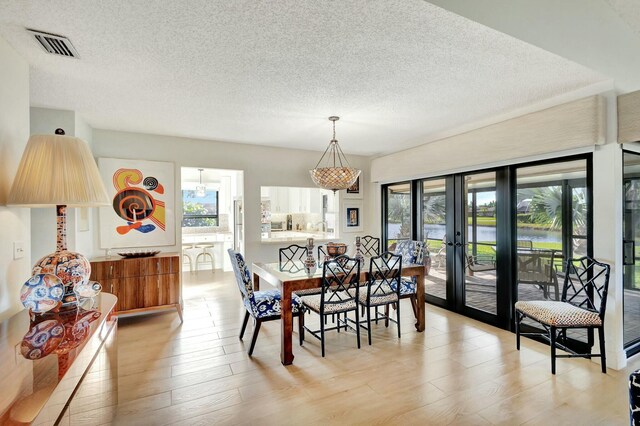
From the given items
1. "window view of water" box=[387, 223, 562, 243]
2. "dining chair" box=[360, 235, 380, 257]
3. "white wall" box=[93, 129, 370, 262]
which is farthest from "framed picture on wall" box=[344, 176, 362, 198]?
"window view of water" box=[387, 223, 562, 243]

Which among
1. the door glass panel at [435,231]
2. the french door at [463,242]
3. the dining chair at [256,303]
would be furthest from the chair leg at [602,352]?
the dining chair at [256,303]

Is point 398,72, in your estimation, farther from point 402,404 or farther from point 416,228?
point 416,228

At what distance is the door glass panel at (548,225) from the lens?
307cm

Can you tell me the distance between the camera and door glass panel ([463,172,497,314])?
12.7 ft

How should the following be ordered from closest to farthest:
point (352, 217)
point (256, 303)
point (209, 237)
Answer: point (256, 303) < point (352, 217) < point (209, 237)

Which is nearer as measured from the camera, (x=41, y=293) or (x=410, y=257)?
(x=41, y=293)

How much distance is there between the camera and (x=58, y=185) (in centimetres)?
177

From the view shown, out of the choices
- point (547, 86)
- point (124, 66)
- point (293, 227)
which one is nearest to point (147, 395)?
point (124, 66)

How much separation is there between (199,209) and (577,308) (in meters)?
7.57

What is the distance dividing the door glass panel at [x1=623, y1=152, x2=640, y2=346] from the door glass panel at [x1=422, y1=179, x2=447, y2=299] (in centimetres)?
188

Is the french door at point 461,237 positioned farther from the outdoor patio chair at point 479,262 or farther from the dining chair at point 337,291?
the dining chair at point 337,291

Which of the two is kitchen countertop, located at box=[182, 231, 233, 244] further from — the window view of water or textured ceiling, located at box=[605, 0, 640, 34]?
textured ceiling, located at box=[605, 0, 640, 34]

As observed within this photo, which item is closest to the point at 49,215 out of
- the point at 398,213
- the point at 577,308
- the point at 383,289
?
the point at 383,289

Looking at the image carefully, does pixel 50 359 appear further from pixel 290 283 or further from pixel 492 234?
pixel 492 234
